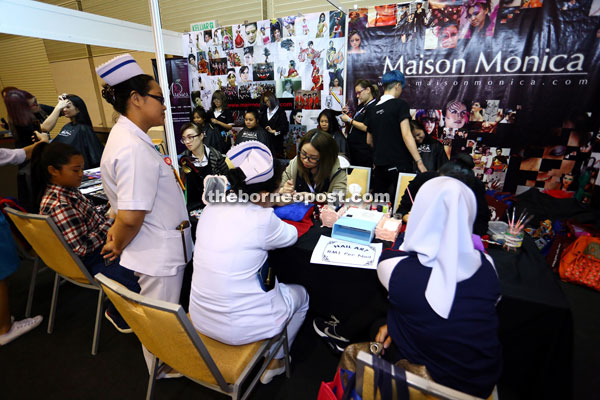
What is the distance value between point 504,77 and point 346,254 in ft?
11.4

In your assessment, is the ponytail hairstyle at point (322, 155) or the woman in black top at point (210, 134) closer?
the ponytail hairstyle at point (322, 155)

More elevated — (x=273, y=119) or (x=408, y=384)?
(x=273, y=119)

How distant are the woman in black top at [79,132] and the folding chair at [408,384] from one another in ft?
12.5

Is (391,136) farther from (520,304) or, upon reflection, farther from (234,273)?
(234,273)

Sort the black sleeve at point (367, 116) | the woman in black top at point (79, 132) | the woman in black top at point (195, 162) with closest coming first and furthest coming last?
the woman in black top at point (195, 162), the black sleeve at point (367, 116), the woman in black top at point (79, 132)

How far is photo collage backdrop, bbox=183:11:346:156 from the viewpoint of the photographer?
4.32 m

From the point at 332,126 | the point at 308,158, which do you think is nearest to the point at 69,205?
the point at 308,158

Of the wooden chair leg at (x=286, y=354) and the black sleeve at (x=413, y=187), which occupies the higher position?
the black sleeve at (x=413, y=187)

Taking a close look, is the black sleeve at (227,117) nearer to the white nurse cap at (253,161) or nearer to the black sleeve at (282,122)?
the black sleeve at (282,122)

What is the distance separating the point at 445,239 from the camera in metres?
1.02

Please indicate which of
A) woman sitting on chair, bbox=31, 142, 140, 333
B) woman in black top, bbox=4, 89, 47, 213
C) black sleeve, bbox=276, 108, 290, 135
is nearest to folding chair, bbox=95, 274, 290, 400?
woman sitting on chair, bbox=31, 142, 140, 333

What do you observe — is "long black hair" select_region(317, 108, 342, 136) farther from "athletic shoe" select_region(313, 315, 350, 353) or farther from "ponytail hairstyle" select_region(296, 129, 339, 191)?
"athletic shoe" select_region(313, 315, 350, 353)

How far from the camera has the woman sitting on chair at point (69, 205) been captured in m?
1.84

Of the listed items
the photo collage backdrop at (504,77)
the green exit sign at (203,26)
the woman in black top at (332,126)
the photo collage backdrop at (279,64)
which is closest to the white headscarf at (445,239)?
the woman in black top at (332,126)
